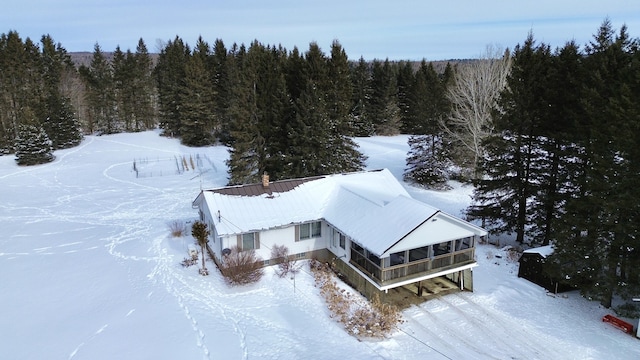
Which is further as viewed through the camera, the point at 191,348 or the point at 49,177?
the point at 49,177

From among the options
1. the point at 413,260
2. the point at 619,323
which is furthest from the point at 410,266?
Answer: the point at 619,323

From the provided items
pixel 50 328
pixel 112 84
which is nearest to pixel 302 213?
pixel 50 328

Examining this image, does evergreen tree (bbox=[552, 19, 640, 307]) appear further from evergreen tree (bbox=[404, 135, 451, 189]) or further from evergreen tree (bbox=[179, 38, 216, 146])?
evergreen tree (bbox=[179, 38, 216, 146])

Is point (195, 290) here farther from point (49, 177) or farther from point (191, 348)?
point (49, 177)

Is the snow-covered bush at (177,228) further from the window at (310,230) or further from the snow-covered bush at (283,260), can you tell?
the window at (310,230)

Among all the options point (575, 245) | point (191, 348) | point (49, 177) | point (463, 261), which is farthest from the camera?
point (49, 177)

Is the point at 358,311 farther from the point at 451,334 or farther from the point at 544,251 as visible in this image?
the point at 544,251
